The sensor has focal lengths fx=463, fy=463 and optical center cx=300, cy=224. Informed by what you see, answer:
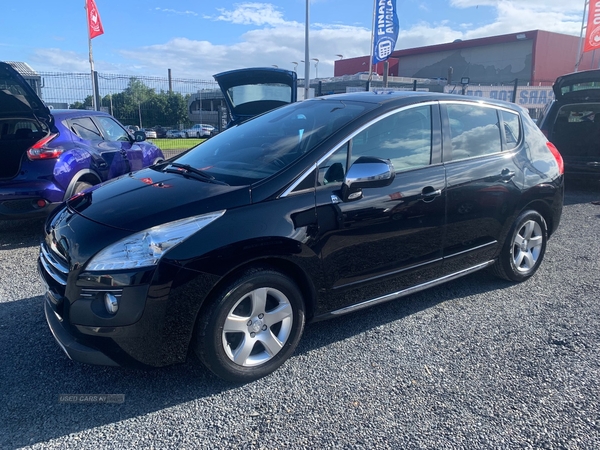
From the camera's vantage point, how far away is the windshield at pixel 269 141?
10.1 feet

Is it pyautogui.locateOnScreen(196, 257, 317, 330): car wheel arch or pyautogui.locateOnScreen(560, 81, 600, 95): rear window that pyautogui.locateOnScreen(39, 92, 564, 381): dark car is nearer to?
pyautogui.locateOnScreen(196, 257, 317, 330): car wheel arch

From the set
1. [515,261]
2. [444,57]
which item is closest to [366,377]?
[515,261]

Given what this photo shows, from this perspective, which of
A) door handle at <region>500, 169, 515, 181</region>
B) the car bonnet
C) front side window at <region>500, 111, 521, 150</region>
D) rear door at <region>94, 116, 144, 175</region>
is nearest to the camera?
the car bonnet

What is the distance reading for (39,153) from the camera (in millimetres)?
5270

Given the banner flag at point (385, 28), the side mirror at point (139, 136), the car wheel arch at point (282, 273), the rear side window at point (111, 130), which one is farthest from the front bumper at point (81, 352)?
the banner flag at point (385, 28)

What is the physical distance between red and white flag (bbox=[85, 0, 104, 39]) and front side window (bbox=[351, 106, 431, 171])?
13.8 metres

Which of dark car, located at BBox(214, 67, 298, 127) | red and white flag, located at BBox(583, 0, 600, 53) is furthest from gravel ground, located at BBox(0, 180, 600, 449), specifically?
red and white flag, located at BBox(583, 0, 600, 53)

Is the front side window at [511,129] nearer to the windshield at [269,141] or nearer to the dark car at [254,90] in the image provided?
the windshield at [269,141]

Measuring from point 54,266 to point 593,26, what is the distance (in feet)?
82.4

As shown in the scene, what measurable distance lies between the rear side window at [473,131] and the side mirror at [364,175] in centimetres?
96

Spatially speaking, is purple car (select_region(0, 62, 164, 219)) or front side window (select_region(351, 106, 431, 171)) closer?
front side window (select_region(351, 106, 431, 171))

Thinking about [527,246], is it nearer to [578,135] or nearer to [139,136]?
[139,136]

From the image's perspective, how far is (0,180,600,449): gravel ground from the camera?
92.5 inches

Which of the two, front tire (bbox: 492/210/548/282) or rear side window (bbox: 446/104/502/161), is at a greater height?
rear side window (bbox: 446/104/502/161)
